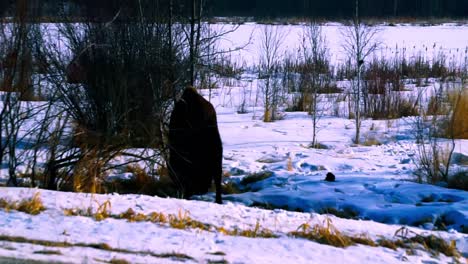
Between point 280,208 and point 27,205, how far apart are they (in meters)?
3.27

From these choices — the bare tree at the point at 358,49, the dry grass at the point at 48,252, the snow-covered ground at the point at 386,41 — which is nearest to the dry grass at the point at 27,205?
the dry grass at the point at 48,252

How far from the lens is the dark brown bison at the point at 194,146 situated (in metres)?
8.86

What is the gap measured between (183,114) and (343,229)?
3293mm

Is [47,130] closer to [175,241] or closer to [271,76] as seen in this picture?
[175,241]

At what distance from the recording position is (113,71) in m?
9.30

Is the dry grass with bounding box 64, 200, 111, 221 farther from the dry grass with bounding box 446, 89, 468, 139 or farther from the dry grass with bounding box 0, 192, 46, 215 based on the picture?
the dry grass with bounding box 446, 89, 468, 139

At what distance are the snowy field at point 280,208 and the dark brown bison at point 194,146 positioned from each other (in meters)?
0.30

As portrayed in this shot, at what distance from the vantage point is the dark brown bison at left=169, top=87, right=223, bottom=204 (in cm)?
886

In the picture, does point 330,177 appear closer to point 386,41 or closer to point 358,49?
point 358,49

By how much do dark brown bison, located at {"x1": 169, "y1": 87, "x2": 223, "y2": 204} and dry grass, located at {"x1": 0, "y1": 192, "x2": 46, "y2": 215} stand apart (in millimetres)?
2661

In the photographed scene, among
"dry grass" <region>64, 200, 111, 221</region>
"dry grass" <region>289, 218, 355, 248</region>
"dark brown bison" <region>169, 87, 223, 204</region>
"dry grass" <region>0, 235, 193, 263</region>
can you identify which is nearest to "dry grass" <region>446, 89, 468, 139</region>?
"dark brown bison" <region>169, 87, 223, 204</region>

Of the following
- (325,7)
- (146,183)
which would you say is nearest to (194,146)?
(146,183)

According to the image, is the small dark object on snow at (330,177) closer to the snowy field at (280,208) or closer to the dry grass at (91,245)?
the snowy field at (280,208)

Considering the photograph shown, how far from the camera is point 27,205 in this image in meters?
6.49
